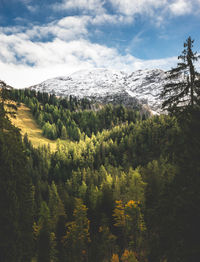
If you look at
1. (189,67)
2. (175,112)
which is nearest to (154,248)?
(175,112)

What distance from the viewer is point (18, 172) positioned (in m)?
15.4

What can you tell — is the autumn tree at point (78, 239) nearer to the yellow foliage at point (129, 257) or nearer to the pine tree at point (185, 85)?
the yellow foliage at point (129, 257)

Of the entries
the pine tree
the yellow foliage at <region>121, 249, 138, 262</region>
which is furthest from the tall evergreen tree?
the yellow foliage at <region>121, 249, 138, 262</region>

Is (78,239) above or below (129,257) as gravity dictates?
below

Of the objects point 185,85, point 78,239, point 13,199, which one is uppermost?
point 185,85

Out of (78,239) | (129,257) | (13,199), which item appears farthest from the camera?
(78,239)

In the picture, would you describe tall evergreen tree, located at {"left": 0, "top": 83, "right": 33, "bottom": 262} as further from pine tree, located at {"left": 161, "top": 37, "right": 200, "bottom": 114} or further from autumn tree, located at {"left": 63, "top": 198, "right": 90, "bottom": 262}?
autumn tree, located at {"left": 63, "top": 198, "right": 90, "bottom": 262}

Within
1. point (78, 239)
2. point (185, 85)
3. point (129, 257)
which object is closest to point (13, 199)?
point (185, 85)

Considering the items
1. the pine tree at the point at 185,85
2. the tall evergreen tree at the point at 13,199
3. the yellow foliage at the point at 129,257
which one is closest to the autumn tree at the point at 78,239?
the yellow foliage at the point at 129,257

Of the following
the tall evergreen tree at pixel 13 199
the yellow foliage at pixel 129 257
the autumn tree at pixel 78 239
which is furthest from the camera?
the autumn tree at pixel 78 239

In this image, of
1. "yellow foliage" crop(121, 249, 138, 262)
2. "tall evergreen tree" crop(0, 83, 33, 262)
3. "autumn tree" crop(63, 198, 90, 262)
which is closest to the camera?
"tall evergreen tree" crop(0, 83, 33, 262)

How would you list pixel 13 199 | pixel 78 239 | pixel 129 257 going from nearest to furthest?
pixel 13 199 < pixel 129 257 < pixel 78 239

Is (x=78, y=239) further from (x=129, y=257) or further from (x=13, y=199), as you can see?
(x=13, y=199)

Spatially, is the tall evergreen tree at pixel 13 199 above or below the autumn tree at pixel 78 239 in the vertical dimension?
above
